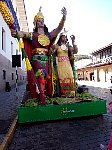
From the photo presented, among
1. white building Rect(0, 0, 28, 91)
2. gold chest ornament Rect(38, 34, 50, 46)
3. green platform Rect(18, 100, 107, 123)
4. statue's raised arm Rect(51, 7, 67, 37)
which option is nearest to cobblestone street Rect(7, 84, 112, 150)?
green platform Rect(18, 100, 107, 123)

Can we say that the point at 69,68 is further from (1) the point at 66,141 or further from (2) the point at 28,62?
(1) the point at 66,141

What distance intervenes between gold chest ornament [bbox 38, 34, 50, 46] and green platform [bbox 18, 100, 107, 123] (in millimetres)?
1801

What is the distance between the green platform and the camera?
Result: 5.11 m

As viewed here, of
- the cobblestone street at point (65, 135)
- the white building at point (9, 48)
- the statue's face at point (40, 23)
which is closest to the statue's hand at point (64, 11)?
the statue's face at point (40, 23)

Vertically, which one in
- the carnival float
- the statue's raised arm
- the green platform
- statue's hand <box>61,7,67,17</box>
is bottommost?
the green platform

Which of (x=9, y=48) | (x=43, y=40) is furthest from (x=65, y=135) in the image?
(x=9, y=48)

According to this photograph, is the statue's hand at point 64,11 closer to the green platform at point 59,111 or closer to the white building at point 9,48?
the green platform at point 59,111

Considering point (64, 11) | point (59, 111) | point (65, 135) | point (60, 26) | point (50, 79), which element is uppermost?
point (64, 11)

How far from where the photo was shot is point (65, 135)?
4.34 meters

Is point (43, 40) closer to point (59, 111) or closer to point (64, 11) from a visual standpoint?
point (64, 11)

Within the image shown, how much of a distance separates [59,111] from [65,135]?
1061 millimetres

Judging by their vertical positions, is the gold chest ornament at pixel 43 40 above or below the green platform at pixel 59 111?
above

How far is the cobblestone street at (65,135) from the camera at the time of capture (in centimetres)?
377

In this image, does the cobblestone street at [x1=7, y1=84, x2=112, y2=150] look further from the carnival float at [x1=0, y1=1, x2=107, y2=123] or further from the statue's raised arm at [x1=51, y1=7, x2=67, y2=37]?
the statue's raised arm at [x1=51, y1=7, x2=67, y2=37]
